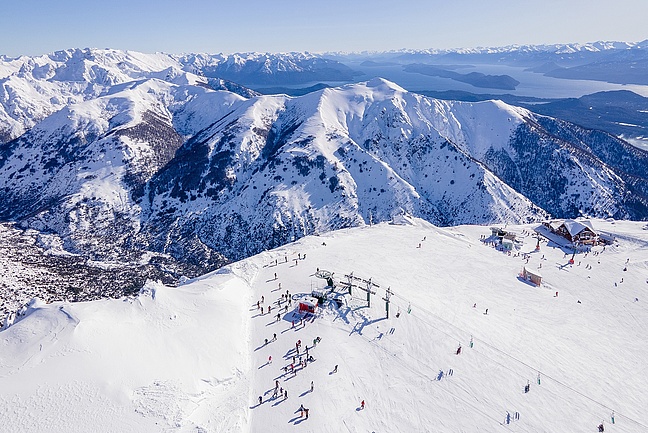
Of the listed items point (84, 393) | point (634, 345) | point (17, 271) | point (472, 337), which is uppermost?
point (84, 393)

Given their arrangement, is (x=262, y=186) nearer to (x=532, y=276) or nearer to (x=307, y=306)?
(x=307, y=306)

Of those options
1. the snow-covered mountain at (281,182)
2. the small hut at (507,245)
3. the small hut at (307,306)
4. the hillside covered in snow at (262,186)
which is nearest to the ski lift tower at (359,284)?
the small hut at (307,306)

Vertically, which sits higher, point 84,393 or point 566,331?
point 84,393

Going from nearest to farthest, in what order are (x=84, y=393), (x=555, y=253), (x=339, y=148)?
(x=84, y=393)
(x=555, y=253)
(x=339, y=148)

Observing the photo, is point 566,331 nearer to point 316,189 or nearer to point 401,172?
point 316,189

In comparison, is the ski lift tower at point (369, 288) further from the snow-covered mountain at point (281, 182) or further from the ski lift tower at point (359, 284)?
the snow-covered mountain at point (281, 182)

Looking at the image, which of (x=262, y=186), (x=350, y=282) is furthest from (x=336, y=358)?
(x=262, y=186)

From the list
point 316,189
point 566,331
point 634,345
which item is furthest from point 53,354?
point 316,189
